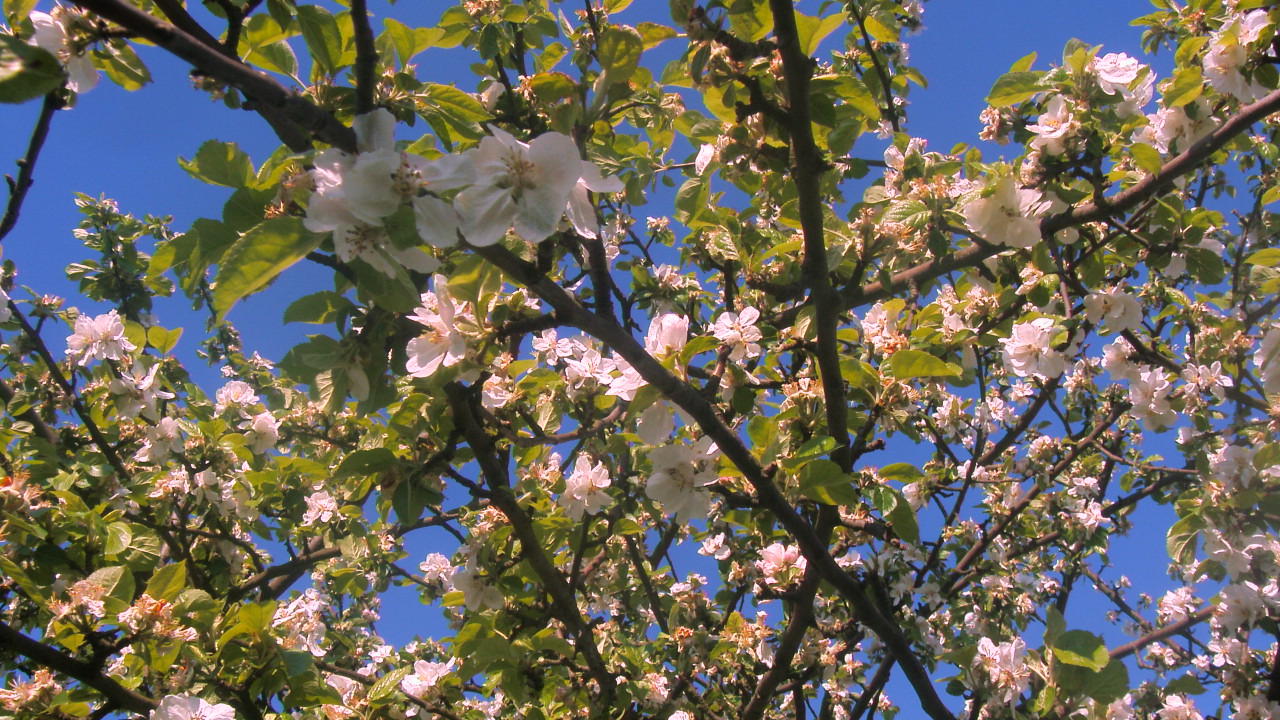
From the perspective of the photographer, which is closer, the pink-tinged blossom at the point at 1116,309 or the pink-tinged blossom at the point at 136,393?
the pink-tinged blossom at the point at 1116,309

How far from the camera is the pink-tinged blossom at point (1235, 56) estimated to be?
7.83 feet

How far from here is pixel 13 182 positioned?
199 cm

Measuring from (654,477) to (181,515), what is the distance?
280cm

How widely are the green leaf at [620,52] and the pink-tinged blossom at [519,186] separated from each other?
384 mm

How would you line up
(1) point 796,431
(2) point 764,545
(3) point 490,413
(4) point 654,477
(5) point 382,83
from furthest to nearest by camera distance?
(2) point 764,545
(3) point 490,413
(1) point 796,431
(4) point 654,477
(5) point 382,83

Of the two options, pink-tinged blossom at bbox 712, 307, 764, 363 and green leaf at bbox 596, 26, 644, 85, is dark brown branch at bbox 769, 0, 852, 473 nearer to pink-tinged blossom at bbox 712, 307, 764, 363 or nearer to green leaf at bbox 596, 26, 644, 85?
pink-tinged blossom at bbox 712, 307, 764, 363

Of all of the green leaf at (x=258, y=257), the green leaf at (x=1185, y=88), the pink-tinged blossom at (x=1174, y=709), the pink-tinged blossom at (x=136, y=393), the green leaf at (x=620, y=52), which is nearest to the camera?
the green leaf at (x=258, y=257)

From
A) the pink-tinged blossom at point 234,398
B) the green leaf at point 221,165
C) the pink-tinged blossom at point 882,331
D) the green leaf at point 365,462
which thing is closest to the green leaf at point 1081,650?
the pink-tinged blossom at point 882,331

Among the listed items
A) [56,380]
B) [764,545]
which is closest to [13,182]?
[56,380]

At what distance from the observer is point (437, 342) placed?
1993mm

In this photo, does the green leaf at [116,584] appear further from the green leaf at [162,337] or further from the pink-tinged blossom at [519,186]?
the pink-tinged blossom at [519,186]

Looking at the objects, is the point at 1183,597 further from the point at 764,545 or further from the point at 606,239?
the point at 606,239

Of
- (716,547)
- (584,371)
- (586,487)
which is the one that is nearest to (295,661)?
(586,487)

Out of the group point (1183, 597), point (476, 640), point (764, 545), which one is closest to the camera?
point (476, 640)
